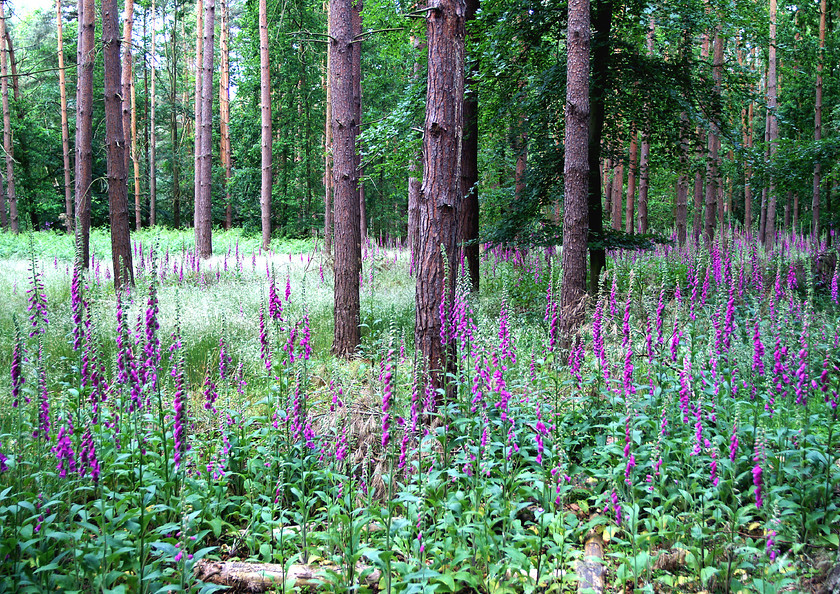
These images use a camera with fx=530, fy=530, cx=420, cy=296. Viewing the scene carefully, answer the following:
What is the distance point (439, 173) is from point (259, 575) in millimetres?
3395

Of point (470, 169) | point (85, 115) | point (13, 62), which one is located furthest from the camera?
point (13, 62)

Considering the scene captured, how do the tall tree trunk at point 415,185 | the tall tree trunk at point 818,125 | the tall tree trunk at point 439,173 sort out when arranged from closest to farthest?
the tall tree trunk at point 439,173
the tall tree trunk at point 415,185
the tall tree trunk at point 818,125

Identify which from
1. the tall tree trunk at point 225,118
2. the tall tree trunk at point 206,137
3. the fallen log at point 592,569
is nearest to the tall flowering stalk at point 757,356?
the fallen log at point 592,569

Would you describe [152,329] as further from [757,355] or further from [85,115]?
[85,115]

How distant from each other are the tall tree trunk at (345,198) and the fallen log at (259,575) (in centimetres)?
393

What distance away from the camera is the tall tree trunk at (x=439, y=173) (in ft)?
15.4

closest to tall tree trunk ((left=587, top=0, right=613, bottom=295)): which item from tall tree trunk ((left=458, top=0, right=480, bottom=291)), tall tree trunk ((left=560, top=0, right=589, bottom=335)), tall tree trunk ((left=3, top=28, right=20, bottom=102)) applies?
tall tree trunk ((left=458, top=0, right=480, bottom=291))

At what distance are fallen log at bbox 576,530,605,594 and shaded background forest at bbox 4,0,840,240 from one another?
231 inches

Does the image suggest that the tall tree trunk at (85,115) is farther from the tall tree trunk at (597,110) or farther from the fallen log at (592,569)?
the fallen log at (592,569)

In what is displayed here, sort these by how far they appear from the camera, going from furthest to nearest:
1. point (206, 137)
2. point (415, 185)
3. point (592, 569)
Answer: point (206, 137) < point (415, 185) < point (592, 569)

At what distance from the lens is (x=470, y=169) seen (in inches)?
339

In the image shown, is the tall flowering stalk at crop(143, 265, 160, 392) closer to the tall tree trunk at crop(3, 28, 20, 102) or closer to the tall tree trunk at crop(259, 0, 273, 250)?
the tall tree trunk at crop(259, 0, 273, 250)

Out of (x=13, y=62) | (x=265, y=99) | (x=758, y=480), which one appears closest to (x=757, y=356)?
(x=758, y=480)

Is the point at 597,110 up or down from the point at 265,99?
down
